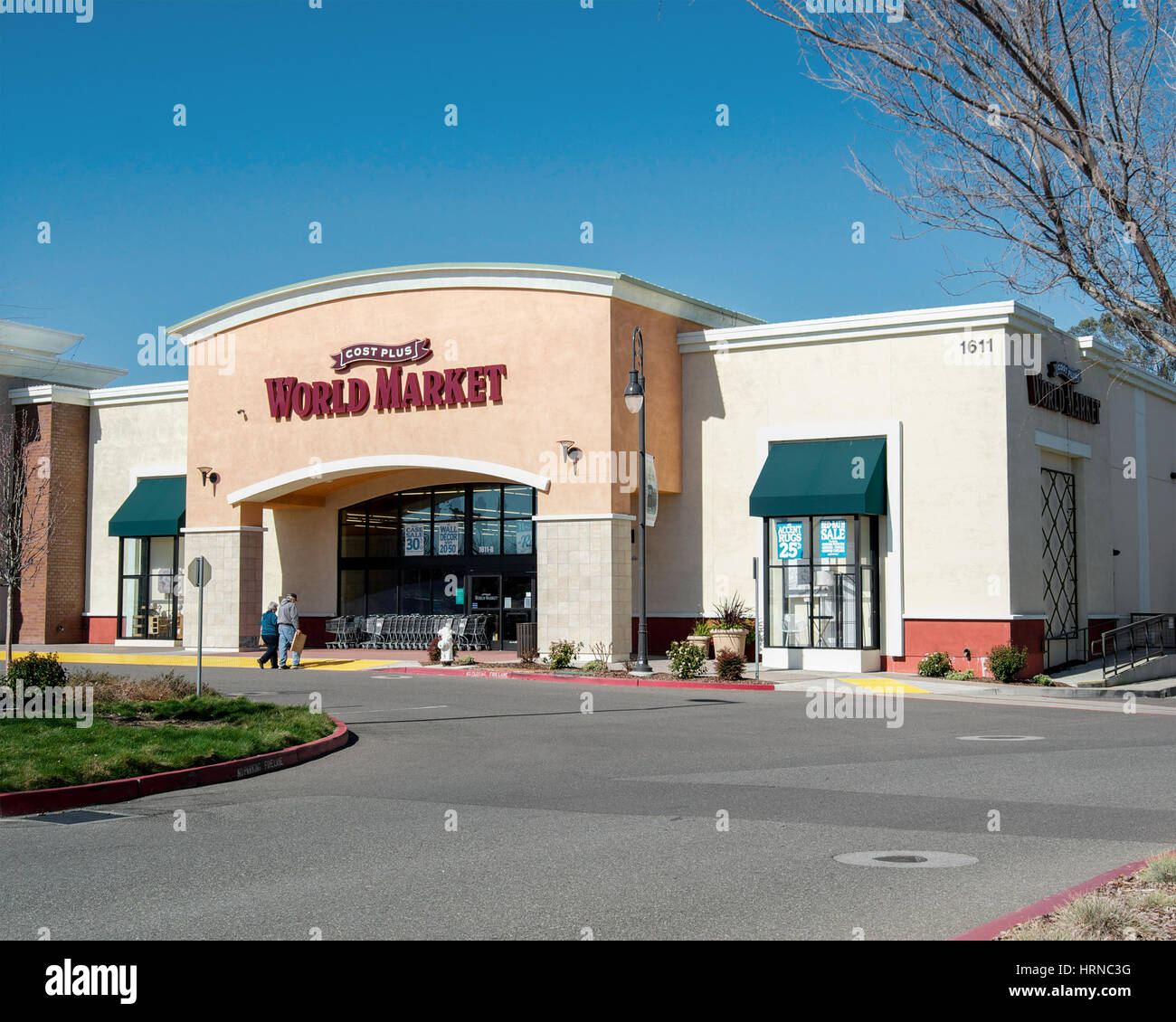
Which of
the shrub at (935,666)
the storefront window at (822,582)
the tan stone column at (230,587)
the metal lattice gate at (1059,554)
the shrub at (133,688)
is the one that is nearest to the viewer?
the shrub at (133,688)

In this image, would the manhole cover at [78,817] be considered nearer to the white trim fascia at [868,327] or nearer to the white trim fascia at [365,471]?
the white trim fascia at [365,471]

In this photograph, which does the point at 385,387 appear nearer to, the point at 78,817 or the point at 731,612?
the point at 731,612

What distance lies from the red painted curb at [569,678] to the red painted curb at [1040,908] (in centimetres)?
1634

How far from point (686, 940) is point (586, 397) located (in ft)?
73.3

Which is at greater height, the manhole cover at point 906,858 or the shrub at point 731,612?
the shrub at point 731,612

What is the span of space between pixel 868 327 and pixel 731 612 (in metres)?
7.10

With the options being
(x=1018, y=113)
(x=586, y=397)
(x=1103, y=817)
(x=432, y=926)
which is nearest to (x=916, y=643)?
(x=586, y=397)

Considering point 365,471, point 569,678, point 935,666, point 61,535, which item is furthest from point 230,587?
point 935,666

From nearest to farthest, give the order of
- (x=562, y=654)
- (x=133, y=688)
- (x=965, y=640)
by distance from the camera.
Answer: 1. (x=133, y=688)
2. (x=965, y=640)
3. (x=562, y=654)

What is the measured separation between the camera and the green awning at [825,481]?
2684 centimetres

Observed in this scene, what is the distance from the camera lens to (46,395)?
124 feet

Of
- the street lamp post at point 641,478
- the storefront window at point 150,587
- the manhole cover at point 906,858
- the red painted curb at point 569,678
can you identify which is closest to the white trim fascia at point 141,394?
the storefront window at point 150,587
